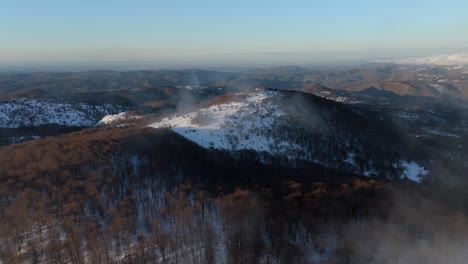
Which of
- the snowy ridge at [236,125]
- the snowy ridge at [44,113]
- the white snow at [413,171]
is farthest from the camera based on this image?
the snowy ridge at [44,113]

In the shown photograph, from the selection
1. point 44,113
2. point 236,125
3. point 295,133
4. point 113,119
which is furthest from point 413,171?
point 44,113

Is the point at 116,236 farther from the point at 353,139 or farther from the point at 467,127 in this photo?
the point at 467,127

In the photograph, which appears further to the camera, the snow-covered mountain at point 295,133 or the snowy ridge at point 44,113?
the snowy ridge at point 44,113

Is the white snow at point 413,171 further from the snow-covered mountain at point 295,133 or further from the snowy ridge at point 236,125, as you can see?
the snowy ridge at point 236,125

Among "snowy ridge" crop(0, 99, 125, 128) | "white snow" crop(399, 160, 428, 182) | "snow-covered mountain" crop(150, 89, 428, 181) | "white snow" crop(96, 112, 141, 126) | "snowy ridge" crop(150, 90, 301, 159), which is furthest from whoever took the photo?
"snowy ridge" crop(0, 99, 125, 128)

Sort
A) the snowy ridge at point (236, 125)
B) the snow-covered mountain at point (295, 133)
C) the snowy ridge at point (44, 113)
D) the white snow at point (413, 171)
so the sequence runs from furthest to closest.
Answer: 1. the snowy ridge at point (44, 113)
2. the white snow at point (413, 171)
3. the snow-covered mountain at point (295, 133)
4. the snowy ridge at point (236, 125)

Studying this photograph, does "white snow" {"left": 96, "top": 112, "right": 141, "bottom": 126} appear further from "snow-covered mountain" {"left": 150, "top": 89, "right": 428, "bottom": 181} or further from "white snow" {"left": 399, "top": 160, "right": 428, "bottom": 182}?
"white snow" {"left": 399, "top": 160, "right": 428, "bottom": 182}

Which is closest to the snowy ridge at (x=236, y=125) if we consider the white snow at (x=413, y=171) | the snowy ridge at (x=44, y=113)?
the white snow at (x=413, y=171)

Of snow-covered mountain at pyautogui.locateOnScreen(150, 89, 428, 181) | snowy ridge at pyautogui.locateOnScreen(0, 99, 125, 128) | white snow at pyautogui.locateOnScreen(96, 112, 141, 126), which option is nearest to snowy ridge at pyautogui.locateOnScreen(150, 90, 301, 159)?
snow-covered mountain at pyautogui.locateOnScreen(150, 89, 428, 181)
